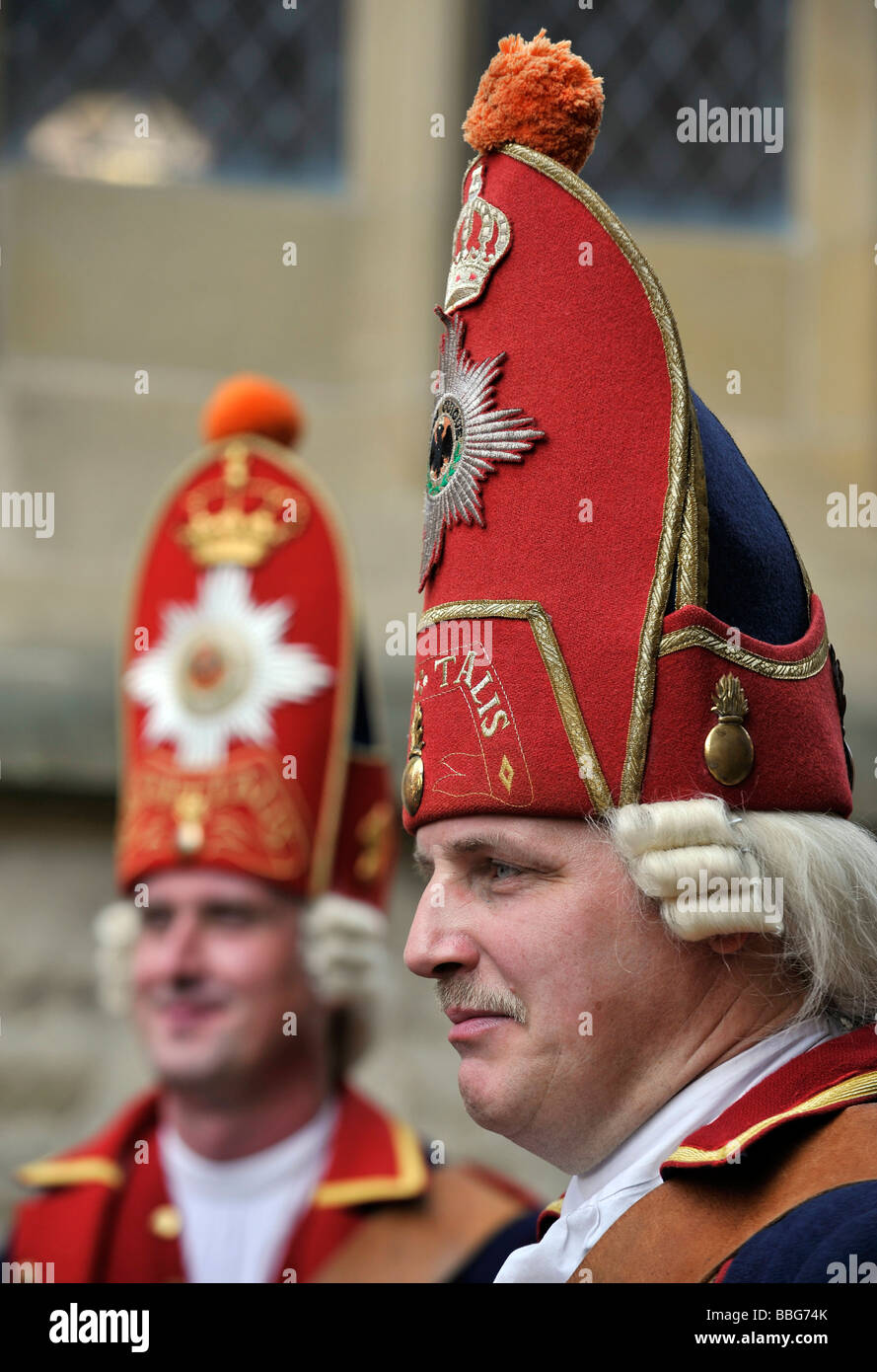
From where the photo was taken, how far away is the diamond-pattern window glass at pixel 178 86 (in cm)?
704

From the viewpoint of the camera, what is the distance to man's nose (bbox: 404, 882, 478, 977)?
238 centimetres

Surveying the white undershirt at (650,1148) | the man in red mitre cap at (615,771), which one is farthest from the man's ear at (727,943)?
the white undershirt at (650,1148)

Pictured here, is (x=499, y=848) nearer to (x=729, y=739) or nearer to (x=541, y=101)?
(x=729, y=739)

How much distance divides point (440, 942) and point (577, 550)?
21.1 inches

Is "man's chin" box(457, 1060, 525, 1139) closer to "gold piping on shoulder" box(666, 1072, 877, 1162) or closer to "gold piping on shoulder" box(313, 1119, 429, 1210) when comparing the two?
"gold piping on shoulder" box(666, 1072, 877, 1162)

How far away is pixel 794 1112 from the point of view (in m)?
2.09

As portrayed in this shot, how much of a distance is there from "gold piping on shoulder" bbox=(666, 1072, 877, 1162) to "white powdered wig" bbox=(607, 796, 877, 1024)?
0.54 feet

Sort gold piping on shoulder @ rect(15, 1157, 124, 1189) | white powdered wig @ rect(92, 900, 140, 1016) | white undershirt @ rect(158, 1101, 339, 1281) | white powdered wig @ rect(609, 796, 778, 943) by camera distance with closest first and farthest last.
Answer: white powdered wig @ rect(609, 796, 778, 943) → white undershirt @ rect(158, 1101, 339, 1281) → gold piping on shoulder @ rect(15, 1157, 124, 1189) → white powdered wig @ rect(92, 900, 140, 1016)

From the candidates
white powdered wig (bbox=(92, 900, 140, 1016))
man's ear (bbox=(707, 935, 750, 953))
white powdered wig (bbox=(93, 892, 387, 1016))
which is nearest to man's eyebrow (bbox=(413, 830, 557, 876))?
man's ear (bbox=(707, 935, 750, 953))

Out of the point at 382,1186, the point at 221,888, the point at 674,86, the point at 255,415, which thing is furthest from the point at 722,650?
the point at 674,86

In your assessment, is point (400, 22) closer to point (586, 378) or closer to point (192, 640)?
point (192, 640)

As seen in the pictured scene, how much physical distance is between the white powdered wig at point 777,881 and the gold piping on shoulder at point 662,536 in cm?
7

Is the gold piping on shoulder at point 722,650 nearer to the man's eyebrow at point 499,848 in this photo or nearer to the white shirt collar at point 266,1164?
the man's eyebrow at point 499,848

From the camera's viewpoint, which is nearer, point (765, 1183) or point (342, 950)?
point (765, 1183)
